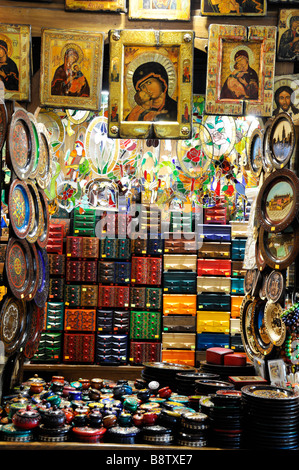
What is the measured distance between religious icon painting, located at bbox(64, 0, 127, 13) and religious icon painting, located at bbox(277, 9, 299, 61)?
1.24m

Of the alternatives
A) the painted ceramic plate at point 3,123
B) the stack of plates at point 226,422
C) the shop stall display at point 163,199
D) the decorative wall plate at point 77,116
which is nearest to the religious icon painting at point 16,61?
the shop stall display at point 163,199

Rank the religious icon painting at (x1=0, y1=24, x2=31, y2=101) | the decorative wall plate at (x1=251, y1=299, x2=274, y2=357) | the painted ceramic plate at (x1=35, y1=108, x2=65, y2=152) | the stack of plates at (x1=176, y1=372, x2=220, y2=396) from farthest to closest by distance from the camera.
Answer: the painted ceramic plate at (x1=35, y1=108, x2=65, y2=152)
the religious icon painting at (x1=0, y1=24, x2=31, y2=101)
the decorative wall plate at (x1=251, y1=299, x2=274, y2=357)
the stack of plates at (x1=176, y1=372, x2=220, y2=396)

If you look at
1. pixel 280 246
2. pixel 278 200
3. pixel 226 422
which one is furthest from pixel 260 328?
pixel 226 422

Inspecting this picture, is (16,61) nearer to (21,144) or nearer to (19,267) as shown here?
(21,144)

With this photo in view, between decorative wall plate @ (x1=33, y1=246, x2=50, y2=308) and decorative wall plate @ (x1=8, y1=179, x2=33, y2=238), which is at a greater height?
decorative wall plate @ (x1=8, y1=179, x2=33, y2=238)

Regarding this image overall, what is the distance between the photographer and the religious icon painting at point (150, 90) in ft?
12.9

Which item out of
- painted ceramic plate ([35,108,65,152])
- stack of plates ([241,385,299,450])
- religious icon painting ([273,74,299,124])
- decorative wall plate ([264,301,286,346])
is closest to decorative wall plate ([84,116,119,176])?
painted ceramic plate ([35,108,65,152])

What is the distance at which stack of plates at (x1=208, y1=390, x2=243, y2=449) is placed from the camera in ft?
8.93

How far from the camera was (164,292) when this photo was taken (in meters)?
7.10

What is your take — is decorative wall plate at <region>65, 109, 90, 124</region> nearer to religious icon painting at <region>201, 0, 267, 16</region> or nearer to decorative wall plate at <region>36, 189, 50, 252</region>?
decorative wall plate at <region>36, 189, 50, 252</region>

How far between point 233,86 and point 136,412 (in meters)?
2.56
